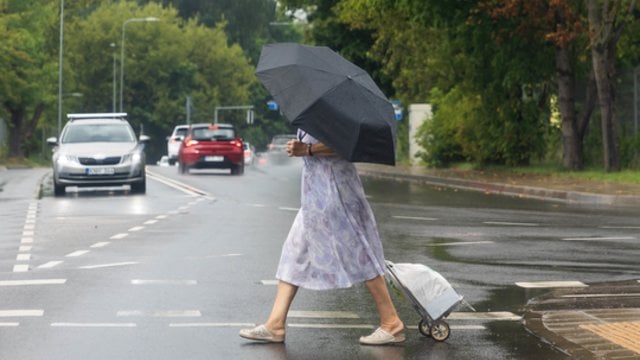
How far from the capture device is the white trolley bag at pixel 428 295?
30.3 ft

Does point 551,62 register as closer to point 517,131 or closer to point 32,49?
point 517,131

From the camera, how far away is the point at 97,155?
95.5ft

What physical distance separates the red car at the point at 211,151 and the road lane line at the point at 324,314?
3293cm

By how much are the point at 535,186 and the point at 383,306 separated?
862 inches

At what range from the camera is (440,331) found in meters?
9.25

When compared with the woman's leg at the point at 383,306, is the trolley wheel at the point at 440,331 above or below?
below

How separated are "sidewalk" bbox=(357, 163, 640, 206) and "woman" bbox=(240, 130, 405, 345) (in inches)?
670

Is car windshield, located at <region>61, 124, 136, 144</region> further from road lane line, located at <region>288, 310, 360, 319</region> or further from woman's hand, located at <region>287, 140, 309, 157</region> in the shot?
woman's hand, located at <region>287, 140, 309, 157</region>

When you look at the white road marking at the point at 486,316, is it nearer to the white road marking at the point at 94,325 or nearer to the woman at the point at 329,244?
the woman at the point at 329,244

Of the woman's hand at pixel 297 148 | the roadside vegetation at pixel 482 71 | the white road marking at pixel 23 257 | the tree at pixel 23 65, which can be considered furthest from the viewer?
the tree at pixel 23 65

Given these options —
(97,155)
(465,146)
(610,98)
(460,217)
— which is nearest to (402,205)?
(460,217)

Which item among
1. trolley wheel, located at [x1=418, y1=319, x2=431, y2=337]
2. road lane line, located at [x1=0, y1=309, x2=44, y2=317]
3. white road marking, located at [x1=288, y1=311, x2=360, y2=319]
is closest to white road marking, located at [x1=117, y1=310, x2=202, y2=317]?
road lane line, located at [x1=0, y1=309, x2=44, y2=317]

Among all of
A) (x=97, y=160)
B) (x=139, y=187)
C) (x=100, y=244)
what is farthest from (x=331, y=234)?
(x=139, y=187)

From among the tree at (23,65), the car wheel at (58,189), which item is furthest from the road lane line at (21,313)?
the tree at (23,65)
